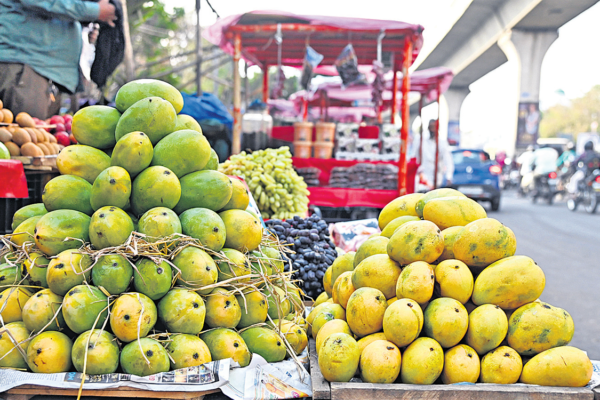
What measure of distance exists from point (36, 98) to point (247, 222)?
3072mm

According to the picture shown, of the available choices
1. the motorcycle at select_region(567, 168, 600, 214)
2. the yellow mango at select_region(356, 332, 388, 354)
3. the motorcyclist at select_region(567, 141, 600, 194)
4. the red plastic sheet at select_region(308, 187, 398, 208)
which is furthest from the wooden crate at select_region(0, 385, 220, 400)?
the motorcyclist at select_region(567, 141, 600, 194)

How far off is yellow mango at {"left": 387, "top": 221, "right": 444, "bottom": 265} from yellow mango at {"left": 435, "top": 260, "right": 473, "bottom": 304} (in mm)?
76

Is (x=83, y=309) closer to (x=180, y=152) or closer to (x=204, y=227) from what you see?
(x=204, y=227)

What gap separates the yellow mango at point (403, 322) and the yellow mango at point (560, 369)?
1.40 feet

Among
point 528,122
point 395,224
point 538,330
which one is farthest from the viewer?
point 528,122

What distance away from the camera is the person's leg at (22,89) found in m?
3.79

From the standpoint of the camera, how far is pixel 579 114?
173ft

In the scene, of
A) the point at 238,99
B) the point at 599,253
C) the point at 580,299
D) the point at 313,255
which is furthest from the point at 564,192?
the point at 313,255

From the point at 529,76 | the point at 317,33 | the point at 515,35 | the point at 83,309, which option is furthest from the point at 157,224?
the point at 529,76

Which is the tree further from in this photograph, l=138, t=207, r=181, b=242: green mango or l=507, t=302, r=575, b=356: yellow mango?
l=138, t=207, r=181, b=242: green mango

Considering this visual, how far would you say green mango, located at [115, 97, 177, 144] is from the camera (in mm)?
1951

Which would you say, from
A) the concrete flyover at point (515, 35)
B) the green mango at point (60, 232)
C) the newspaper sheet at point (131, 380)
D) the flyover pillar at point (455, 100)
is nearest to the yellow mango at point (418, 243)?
the newspaper sheet at point (131, 380)

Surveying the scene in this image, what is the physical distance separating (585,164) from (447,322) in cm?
1383

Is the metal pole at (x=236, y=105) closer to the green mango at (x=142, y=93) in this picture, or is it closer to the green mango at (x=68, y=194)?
the green mango at (x=142, y=93)
